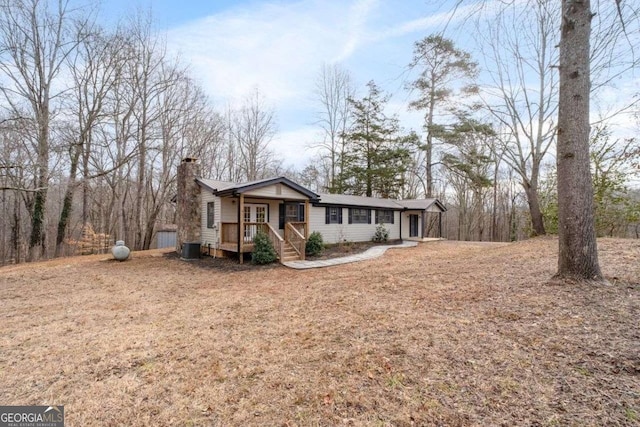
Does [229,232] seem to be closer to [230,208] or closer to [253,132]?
[230,208]

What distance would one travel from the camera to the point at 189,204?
12891 millimetres

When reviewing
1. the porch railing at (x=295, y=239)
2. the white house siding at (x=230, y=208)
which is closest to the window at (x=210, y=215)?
the white house siding at (x=230, y=208)

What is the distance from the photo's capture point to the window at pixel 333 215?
1520cm

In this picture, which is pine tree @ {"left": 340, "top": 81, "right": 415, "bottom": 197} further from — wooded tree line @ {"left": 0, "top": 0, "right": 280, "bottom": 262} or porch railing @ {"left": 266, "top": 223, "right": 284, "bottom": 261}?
porch railing @ {"left": 266, "top": 223, "right": 284, "bottom": 261}

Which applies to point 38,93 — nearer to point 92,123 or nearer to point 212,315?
point 92,123

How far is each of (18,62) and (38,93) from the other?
1.29 meters

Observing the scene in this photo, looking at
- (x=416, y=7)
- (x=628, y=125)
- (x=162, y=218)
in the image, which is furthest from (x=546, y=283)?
(x=162, y=218)

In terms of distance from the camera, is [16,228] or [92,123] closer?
[92,123]

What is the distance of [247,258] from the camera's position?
38.7 feet

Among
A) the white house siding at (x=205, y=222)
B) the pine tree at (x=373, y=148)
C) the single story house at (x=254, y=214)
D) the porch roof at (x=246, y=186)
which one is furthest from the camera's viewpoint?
the pine tree at (x=373, y=148)

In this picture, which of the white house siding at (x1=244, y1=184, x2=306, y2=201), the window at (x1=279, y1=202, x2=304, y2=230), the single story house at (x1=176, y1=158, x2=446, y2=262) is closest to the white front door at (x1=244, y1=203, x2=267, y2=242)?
the single story house at (x1=176, y1=158, x2=446, y2=262)

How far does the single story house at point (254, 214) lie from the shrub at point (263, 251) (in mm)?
343

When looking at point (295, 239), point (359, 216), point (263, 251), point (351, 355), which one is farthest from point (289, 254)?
point (351, 355)

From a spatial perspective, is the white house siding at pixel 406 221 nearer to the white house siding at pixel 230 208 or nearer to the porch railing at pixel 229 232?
the white house siding at pixel 230 208
